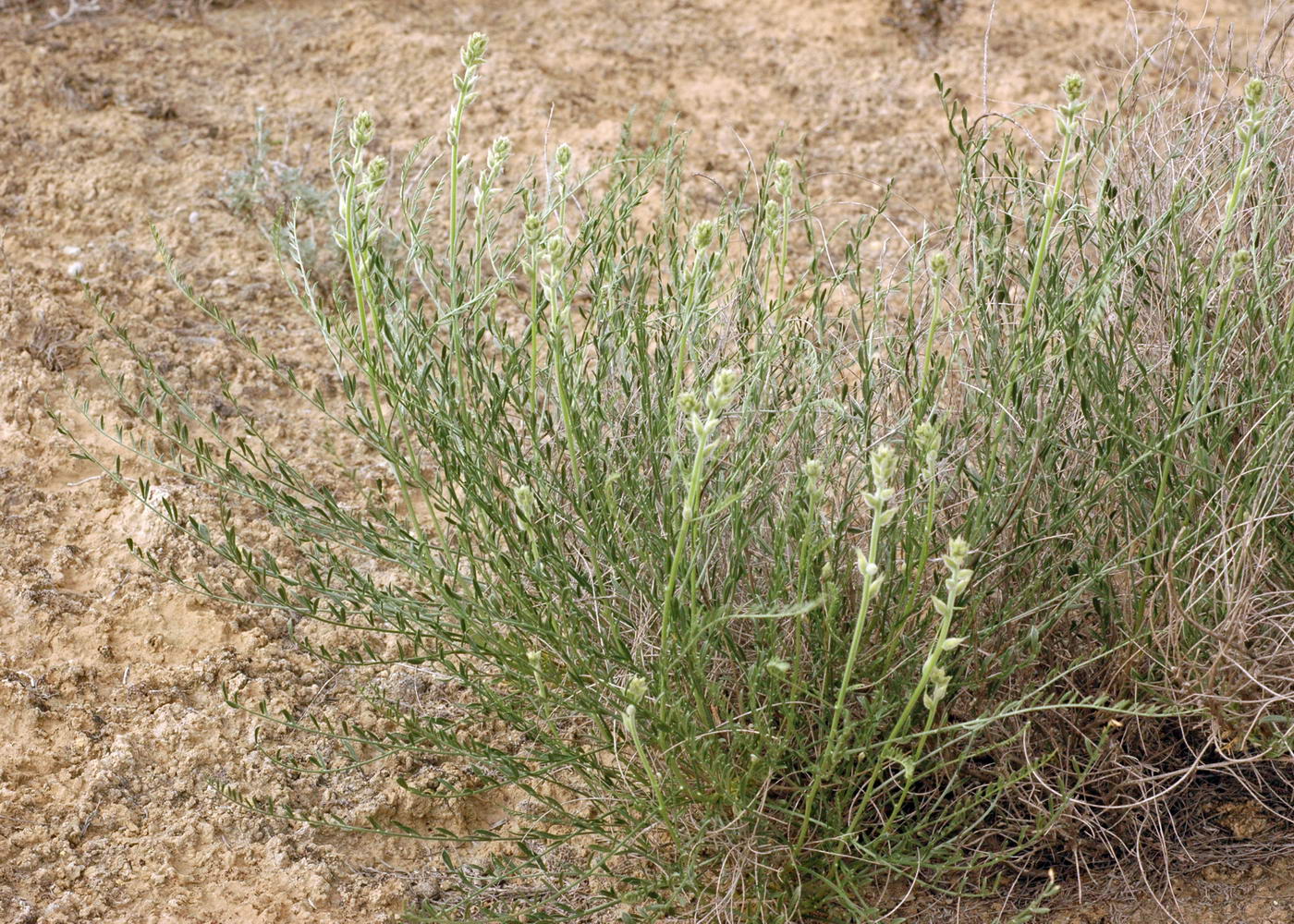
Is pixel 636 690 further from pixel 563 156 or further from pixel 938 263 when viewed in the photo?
pixel 563 156

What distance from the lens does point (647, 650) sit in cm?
234

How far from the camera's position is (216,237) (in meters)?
4.15

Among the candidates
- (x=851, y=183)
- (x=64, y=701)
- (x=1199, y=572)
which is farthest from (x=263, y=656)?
(x=851, y=183)

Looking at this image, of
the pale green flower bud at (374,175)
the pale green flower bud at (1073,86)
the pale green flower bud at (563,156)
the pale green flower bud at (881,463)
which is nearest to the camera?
the pale green flower bud at (881,463)

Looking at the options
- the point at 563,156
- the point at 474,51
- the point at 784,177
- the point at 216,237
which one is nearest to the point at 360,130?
the point at 474,51

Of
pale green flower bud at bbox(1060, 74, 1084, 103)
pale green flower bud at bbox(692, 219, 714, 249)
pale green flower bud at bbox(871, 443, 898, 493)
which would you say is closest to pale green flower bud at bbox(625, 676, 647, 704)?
pale green flower bud at bbox(871, 443, 898, 493)

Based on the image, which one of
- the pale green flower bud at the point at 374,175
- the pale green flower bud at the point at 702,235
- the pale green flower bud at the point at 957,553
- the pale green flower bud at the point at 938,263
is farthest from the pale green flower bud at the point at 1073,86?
the pale green flower bud at the point at 374,175

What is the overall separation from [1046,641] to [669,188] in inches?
51.3

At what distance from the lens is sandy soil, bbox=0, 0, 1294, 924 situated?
7.66ft

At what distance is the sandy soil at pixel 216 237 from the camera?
7.66 feet

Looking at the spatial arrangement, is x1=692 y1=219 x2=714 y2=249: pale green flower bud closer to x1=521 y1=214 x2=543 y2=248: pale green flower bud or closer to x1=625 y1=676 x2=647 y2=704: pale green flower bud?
x1=521 y1=214 x2=543 y2=248: pale green flower bud

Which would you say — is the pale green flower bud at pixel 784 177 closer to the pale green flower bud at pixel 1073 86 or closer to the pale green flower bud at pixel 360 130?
the pale green flower bud at pixel 1073 86

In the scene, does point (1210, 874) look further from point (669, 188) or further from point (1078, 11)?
point (1078, 11)

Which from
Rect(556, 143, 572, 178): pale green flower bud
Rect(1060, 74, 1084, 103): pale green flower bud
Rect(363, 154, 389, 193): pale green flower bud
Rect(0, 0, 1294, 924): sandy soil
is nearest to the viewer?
Rect(1060, 74, 1084, 103): pale green flower bud
